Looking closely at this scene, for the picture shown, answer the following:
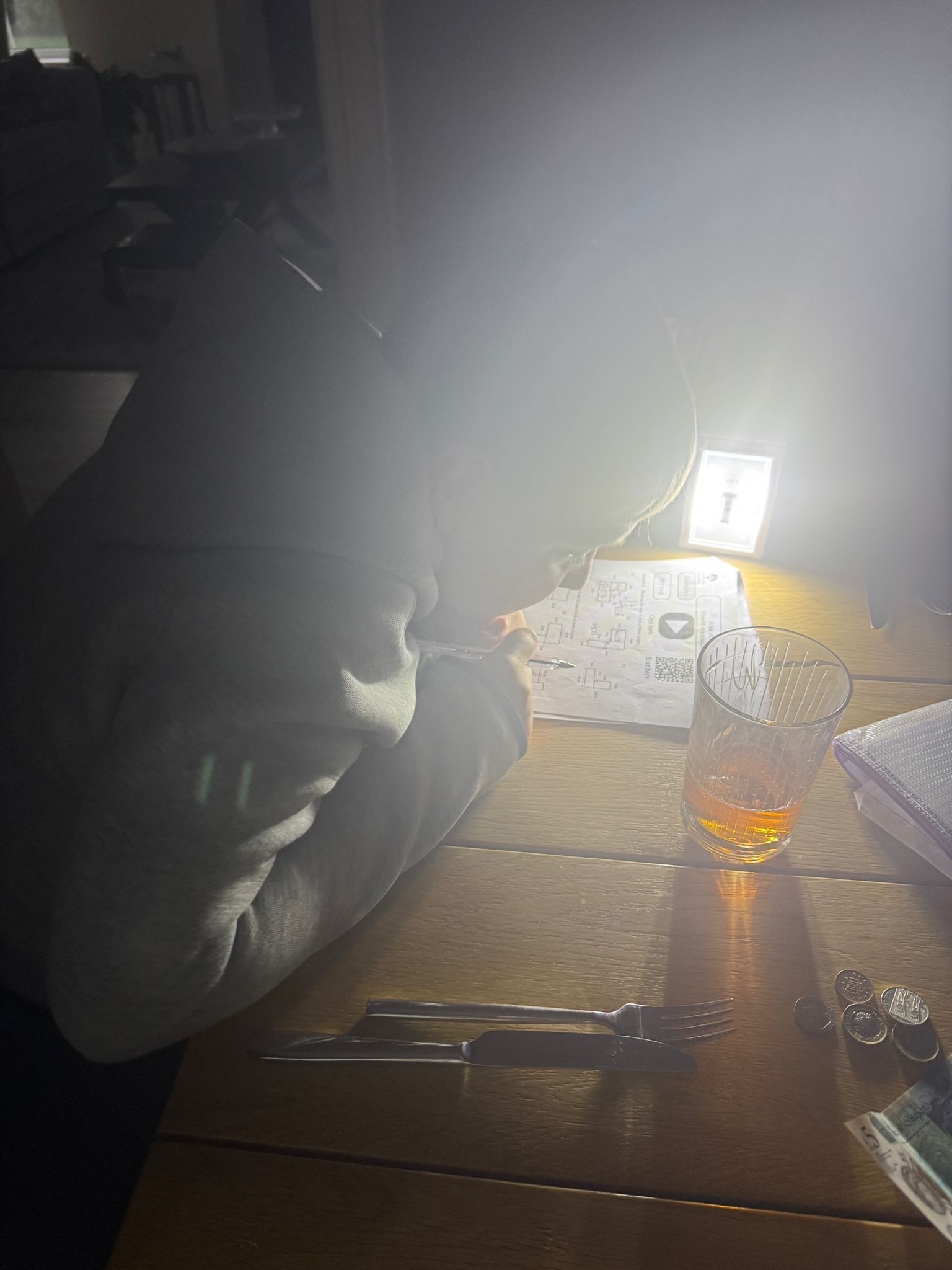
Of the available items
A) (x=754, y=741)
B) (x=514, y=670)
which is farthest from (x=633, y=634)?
(x=754, y=741)

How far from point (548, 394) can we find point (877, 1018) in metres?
0.46

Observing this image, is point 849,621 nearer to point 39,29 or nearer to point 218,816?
point 218,816

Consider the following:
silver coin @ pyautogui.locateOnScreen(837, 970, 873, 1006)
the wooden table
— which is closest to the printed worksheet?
the wooden table

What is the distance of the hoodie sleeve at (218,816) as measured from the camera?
0.42m

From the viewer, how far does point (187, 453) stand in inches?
19.7

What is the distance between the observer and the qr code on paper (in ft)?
2.54

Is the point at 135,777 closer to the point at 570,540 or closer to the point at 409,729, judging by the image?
the point at 409,729

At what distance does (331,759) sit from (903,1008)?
15.5 inches

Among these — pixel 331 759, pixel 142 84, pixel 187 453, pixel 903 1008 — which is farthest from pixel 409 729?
pixel 142 84

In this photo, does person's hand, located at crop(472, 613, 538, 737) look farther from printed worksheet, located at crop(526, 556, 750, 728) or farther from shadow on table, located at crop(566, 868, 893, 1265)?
shadow on table, located at crop(566, 868, 893, 1265)

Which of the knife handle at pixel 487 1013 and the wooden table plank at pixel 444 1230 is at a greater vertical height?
the knife handle at pixel 487 1013

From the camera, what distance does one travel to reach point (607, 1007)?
19.6 inches

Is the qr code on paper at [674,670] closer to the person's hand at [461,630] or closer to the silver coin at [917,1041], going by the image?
the person's hand at [461,630]

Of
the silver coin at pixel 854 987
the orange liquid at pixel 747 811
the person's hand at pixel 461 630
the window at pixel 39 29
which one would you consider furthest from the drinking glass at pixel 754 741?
the window at pixel 39 29
